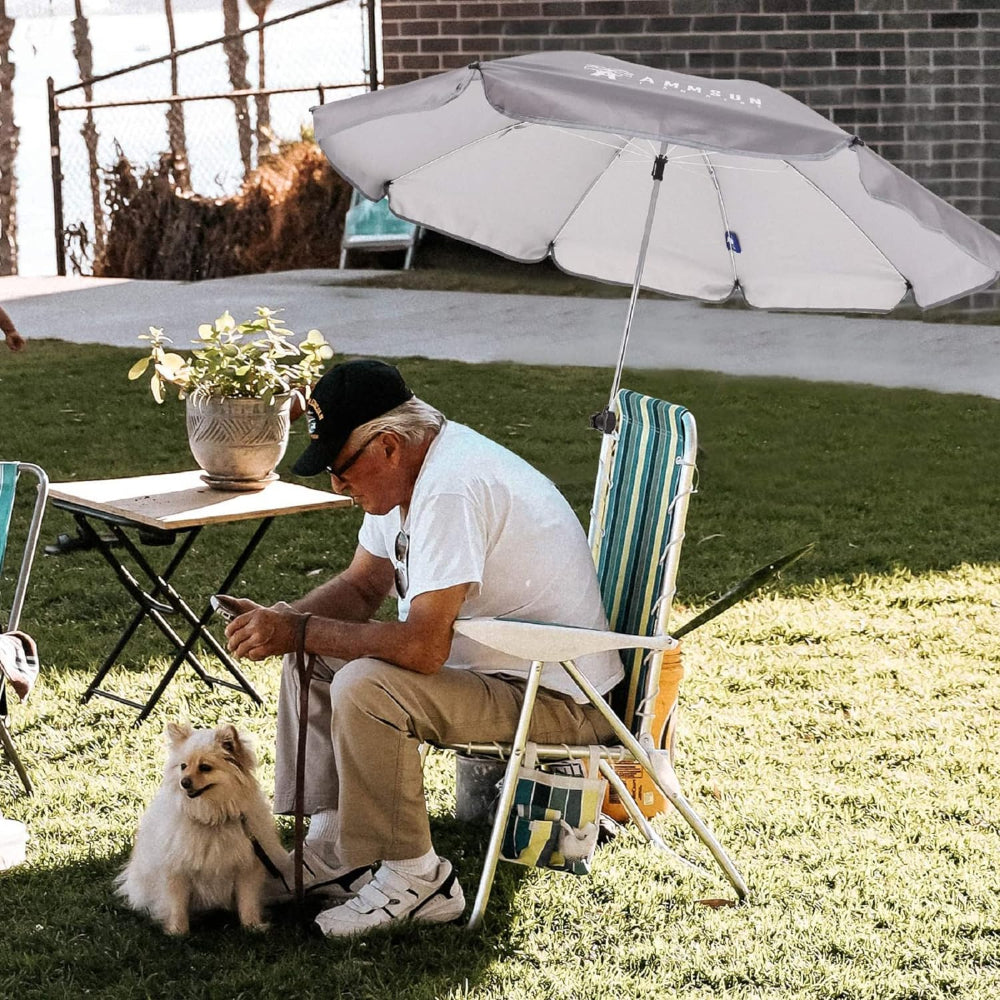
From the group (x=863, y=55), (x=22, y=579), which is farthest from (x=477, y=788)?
(x=863, y=55)

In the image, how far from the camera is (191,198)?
13.9m

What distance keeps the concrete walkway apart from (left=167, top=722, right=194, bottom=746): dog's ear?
6.71 meters

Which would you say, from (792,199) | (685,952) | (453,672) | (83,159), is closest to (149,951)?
(453,672)

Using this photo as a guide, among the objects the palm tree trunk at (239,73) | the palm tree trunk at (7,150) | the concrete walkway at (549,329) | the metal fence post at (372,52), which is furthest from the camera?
the palm tree trunk at (7,150)

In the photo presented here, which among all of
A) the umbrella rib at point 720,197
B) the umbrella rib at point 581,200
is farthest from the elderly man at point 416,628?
the umbrella rib at point 581,200

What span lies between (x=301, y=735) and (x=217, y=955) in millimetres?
491

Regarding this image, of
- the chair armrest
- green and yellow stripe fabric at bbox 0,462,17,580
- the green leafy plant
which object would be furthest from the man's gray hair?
green and yellow stripe fabric at bbox 0,462,17,580

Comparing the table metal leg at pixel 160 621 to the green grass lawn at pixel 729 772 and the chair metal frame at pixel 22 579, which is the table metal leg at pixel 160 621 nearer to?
the green grass lawn at pixel 729 772

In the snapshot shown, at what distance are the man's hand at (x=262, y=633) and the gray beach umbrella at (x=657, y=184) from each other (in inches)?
45.6

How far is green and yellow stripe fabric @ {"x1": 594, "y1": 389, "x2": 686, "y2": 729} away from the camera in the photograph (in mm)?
3639

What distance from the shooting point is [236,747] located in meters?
3.34

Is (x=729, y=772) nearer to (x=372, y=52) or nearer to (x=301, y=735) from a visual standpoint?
(x=301, y=735)

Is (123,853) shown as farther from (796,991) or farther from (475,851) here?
(796,991)

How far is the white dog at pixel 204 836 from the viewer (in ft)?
10.8
